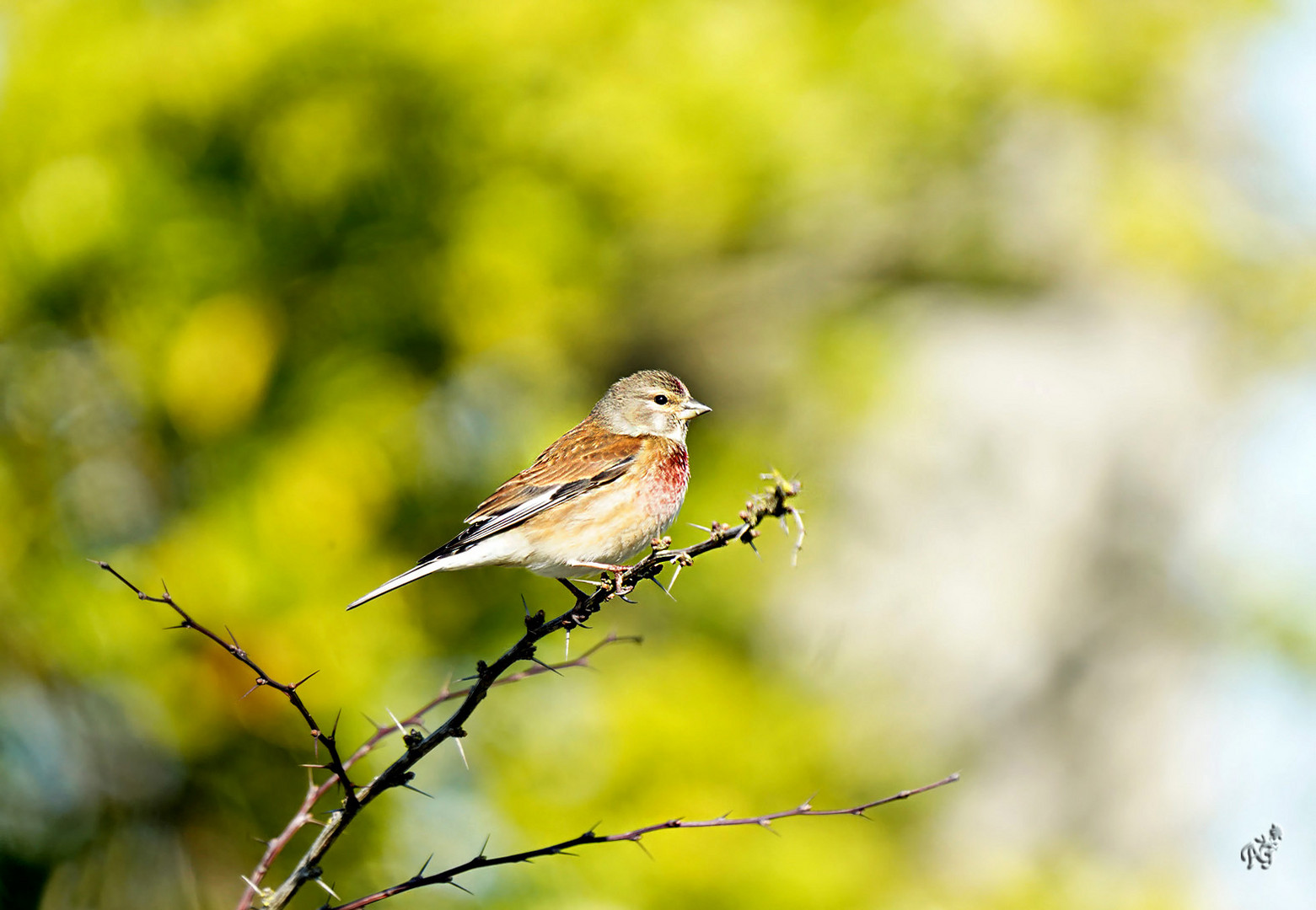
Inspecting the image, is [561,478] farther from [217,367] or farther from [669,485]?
[217,367]

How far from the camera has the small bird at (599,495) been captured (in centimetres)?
386

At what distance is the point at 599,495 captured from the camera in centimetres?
406

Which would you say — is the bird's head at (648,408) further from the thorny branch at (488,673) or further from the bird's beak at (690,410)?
the thorny branch at (488,673)

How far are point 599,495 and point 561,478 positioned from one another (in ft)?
0.53

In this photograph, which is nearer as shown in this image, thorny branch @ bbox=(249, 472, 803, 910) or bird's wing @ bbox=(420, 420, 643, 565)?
thorny branch @ bbox=(249, 472, 803, 910)

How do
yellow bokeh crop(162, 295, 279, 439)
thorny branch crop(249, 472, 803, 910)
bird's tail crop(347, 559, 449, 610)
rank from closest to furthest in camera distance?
thorny branch crop(249, 472, 803, 910) < bird's tail crop(347, 559, 449, 610) < yellow bokeh crop(162, 295, 279, 439)

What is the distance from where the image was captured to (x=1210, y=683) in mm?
13641

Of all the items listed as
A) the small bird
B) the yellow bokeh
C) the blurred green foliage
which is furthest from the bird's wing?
the yellow bokeh

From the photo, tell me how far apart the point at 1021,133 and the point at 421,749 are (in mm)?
9402

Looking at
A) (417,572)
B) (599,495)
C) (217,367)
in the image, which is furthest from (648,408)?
(217,367)

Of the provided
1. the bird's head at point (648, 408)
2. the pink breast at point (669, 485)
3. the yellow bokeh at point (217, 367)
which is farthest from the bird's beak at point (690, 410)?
the yellow bokeh at point (217, 367)

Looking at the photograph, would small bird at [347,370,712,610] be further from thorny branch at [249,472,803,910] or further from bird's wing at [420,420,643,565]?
thorny branch at [249,472,803,910]

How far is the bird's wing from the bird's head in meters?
0.04

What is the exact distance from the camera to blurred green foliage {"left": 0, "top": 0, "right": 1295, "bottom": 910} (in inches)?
279
